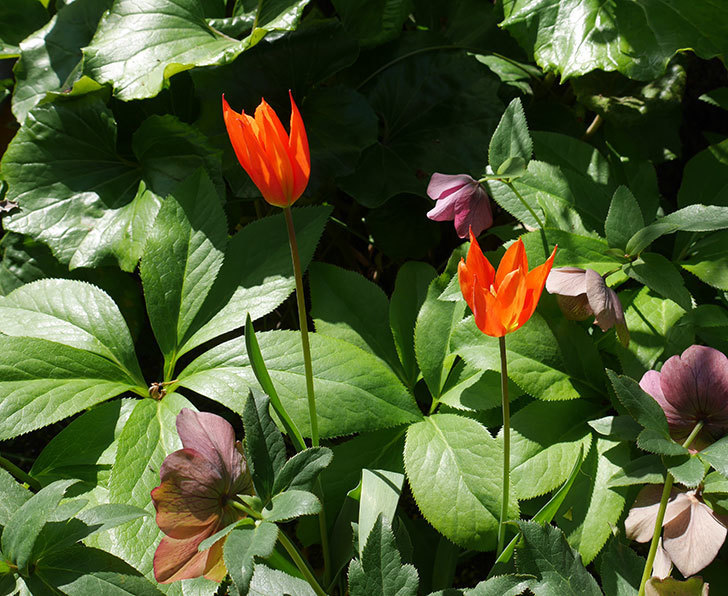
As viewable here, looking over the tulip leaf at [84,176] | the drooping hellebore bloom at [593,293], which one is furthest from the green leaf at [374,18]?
the drooping hellebore bloom at [593,293]

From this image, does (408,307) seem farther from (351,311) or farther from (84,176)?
(84,176)

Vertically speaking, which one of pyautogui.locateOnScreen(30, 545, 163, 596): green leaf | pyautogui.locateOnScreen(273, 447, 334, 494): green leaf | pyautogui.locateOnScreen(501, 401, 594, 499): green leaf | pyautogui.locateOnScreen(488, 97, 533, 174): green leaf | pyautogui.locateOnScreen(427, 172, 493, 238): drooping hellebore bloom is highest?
pyautogui.locateOnScreen(488, 97, 533, 174): green leaf

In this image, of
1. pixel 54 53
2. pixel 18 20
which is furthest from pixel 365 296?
pixel 18 20

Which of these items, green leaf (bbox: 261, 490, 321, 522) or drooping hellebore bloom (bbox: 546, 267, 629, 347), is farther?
drooping hellebore bloom (bbox: 546, 267, 629, 347)

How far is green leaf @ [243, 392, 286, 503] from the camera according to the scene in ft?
2.69

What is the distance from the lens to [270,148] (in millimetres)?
774

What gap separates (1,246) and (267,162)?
109 cm

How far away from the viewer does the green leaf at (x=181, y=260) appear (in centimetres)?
125

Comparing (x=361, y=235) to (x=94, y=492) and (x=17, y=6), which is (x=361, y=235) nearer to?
(x=94, y=492)

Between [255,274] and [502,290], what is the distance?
2.31ft

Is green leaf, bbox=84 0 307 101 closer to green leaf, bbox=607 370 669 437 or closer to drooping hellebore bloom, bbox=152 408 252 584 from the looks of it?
drooping hellebore bloom, bbox=152 408 252 584

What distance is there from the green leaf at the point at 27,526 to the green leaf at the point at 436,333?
63 cm

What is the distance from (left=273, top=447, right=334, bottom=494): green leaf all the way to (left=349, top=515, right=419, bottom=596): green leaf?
0.10 meters

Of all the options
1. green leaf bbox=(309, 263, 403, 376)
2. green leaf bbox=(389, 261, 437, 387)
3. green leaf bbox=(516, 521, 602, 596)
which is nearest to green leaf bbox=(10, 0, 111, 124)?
green leaf bbox=(309, 263, 403, 376)
